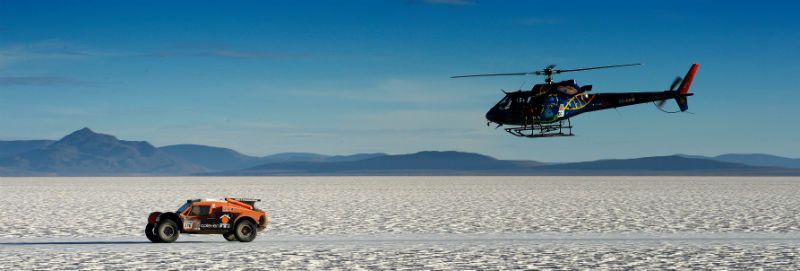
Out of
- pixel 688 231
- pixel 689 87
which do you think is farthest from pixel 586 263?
pixel 689 87

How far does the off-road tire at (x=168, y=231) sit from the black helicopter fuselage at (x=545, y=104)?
74.9 feet

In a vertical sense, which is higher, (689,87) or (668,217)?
(689,87)

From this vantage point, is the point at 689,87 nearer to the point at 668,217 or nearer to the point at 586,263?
the point at 668,217

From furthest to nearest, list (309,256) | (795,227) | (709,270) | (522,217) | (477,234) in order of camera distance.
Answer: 1. (522,217)
2. (795,227)
3. (477,234)
4. (309,256)
5. (709,270)

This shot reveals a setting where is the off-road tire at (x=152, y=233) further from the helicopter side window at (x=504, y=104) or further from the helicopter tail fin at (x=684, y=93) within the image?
the helicopter tail fin at (x=684, y=93)

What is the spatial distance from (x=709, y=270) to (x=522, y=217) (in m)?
15.2

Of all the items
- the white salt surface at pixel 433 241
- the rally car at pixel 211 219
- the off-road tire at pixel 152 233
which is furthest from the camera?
the off-road tire at pixel 152 233

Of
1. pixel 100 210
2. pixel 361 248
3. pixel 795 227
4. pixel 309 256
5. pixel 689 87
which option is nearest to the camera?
pixel 309 256

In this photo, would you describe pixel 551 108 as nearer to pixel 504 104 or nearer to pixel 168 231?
pixel 504 104

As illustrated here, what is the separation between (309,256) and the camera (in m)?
18.7

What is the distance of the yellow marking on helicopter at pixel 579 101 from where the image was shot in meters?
42.1

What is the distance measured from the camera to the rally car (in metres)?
19.8

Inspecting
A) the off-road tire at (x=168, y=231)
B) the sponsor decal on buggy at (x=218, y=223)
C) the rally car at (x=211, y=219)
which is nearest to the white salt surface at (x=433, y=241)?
the off-road tire at (x=168, y=231)

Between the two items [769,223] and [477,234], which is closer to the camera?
[477,234]
